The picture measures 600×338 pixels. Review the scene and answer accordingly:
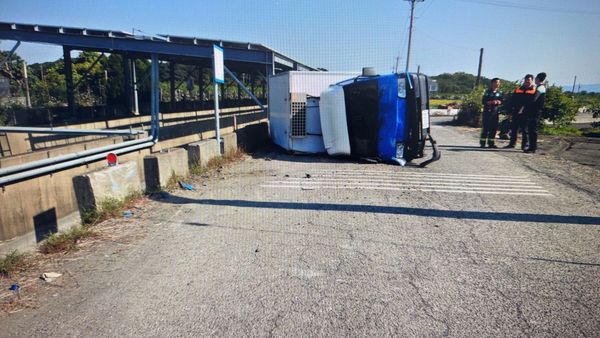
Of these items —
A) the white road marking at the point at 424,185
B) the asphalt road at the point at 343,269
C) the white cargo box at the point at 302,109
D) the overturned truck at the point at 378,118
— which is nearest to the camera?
the asphalt road at the point at 343,269

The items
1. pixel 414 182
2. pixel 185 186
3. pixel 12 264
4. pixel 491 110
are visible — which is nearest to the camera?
pixel 12 264

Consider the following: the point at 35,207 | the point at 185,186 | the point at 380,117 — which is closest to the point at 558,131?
the point at 380,117

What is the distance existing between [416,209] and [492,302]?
2472 mm

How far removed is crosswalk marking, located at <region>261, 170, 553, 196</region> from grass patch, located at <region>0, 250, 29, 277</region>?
12.9 ft

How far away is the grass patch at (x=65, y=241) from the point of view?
3910 mm

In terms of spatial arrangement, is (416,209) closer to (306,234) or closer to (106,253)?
(306,234)

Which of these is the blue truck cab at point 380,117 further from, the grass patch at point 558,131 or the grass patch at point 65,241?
the grass patch at point 558,131

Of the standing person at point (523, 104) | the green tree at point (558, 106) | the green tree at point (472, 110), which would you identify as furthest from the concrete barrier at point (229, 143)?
the green tree at point (472, 110)

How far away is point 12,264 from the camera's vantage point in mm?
3498

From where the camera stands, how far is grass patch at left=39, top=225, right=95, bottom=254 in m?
3.91

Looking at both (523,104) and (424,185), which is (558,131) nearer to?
(523,104)

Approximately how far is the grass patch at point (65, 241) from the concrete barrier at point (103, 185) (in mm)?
499

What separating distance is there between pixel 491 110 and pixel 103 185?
11642 mm

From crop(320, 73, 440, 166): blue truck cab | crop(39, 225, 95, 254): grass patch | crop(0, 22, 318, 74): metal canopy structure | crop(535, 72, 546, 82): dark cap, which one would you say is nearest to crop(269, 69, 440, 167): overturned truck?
crop(320, 73, 440, 166): blue truck cab
